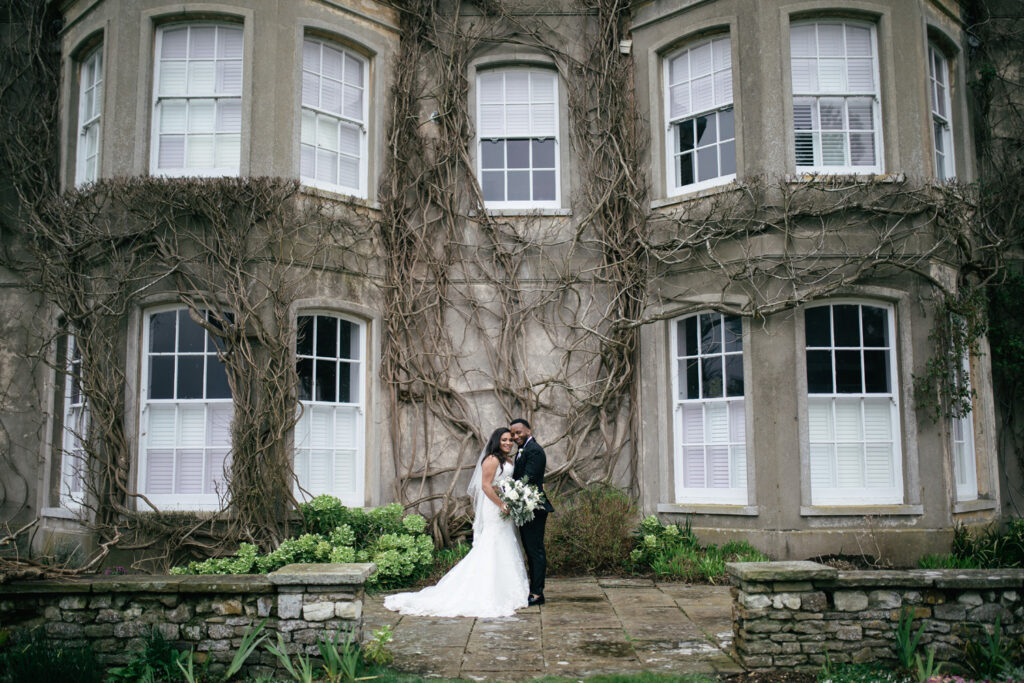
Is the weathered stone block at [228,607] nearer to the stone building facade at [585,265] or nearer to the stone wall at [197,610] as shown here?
the stone wall at [197,610]

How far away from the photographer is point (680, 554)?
385 inches

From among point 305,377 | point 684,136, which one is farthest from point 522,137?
point 305,377

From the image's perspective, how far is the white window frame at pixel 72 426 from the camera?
10.4m

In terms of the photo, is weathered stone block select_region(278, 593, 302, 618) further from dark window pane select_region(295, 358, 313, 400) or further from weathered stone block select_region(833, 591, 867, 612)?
dark window pane select_region(295, 358, 313, 400)

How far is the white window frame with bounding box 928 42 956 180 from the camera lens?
11.2 m

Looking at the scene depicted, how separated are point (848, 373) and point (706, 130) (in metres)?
3.62

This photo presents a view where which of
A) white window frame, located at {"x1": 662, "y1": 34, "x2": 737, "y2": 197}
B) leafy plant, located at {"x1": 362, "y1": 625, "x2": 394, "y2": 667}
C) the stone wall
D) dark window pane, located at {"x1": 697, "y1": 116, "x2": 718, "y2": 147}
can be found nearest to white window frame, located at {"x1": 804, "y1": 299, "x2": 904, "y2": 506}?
white window frame, located at {"x1": 662, "y1": 34, "x2": 737, "y2": 197}

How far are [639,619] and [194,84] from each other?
26.8ft

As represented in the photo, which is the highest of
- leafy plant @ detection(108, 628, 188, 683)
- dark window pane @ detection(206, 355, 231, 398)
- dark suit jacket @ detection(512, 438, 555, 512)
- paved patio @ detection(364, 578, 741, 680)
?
dark window pane @ detection(206, 355, 231, 398)

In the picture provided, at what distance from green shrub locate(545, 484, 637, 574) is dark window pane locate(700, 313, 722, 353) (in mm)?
2271

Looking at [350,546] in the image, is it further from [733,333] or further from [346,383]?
[733,333]

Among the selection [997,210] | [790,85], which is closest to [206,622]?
[790,85]

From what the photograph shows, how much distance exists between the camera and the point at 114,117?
10250 millimetres

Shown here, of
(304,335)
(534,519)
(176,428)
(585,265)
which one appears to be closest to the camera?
(534,519)
